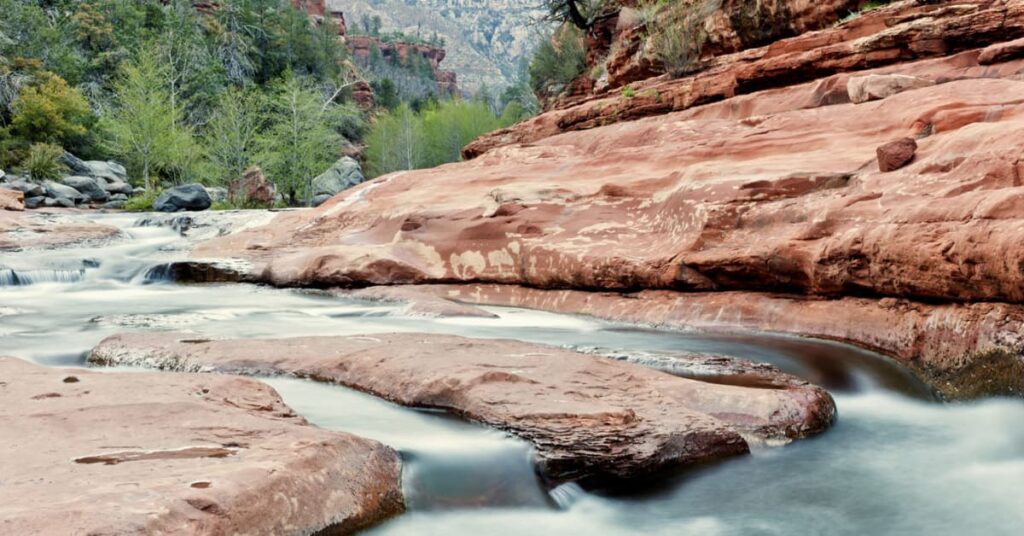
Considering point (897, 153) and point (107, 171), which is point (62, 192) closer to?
point (107, 171)

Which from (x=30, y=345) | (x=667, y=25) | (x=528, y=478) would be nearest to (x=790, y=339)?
(x=528, y=478)

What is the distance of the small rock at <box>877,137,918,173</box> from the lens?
5.99 metres

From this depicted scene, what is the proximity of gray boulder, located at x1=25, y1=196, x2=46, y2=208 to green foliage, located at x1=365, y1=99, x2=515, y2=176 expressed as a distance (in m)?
29.5

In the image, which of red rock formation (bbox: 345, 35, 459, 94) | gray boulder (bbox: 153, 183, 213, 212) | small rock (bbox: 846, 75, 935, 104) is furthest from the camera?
red rock formation (bbox: 345, 35, 459, 94)

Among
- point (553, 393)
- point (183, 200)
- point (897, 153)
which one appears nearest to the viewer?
point (553, 393)

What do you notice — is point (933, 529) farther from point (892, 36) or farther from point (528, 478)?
point (892, 36)

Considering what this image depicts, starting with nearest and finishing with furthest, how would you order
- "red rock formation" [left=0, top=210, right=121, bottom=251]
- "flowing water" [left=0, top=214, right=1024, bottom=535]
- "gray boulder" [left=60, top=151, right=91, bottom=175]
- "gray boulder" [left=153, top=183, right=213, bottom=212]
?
"flowing water" [left=0, top=214, right=1024, bottom=535], "red rock formation" [left=0, top=210, right=121, bottom=251], "gray boulder" [left=153, top=183, right=213, bottom=212], "gray boulder" [left=60, top=151, right=91, bottom=175]

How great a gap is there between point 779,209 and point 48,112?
102 ft

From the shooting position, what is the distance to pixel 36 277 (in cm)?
1035

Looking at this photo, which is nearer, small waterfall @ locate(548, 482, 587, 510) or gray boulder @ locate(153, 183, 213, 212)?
small waterfall @ locate(548, 482, 587, 510)

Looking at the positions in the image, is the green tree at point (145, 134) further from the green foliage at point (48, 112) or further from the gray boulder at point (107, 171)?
the green foliage at point (48, 112)

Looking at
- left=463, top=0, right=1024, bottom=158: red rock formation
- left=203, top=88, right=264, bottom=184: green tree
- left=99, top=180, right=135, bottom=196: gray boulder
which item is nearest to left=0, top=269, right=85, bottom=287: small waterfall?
left=463, top=0, right=1024, bottom=158: red rock formation

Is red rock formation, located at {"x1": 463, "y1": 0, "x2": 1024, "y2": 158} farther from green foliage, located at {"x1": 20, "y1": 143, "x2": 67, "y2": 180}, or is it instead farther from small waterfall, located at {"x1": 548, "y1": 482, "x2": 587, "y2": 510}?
green foliage, located at {"x1": 20, "y1": 143, "x2": 67, "y2": 180}

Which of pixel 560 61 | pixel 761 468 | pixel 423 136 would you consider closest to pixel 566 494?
pixel 761 468
